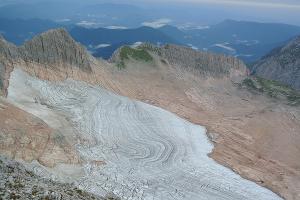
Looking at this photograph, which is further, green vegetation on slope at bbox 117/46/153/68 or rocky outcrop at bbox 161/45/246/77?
rocky outcrop at bbox 161/45/246/77


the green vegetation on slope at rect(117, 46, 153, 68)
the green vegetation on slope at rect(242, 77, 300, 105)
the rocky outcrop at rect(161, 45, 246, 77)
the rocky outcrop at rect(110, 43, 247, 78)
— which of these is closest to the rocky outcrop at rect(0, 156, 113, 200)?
the green vegetation on slope at rect(117, 46, 153, 68)

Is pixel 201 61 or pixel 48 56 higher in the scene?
pixel 48 56

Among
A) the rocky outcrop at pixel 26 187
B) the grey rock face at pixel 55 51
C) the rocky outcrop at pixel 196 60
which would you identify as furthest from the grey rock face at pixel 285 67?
the rocky outcrop at pixel 26 187

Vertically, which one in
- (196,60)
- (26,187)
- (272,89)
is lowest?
(272,89)

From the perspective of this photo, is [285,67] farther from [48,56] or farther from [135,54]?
[48,56]

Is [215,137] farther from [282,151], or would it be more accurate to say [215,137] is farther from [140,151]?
[140,151]

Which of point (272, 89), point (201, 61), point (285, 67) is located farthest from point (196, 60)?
point (285, 67)

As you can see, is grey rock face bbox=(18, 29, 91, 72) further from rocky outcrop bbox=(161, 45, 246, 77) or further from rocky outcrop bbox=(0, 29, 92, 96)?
rocky outcrop bbox=(161, 45, 246, 77)
